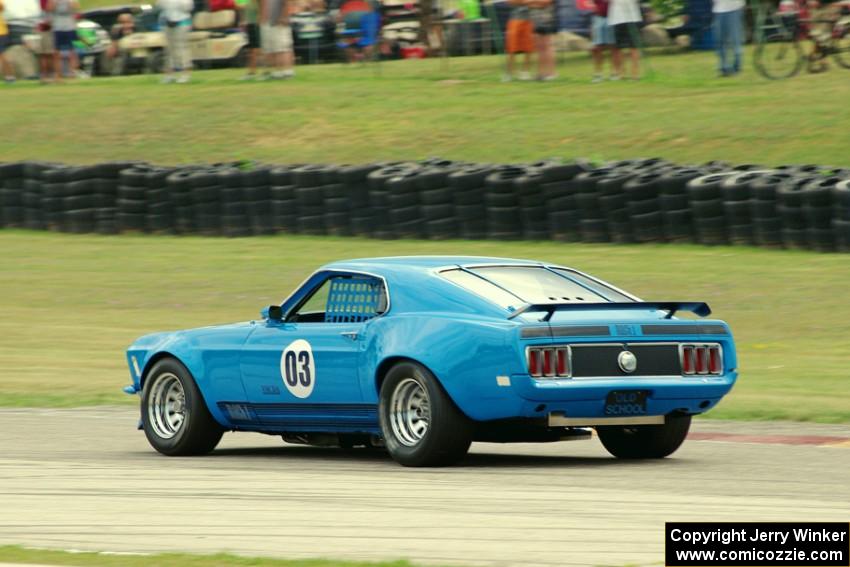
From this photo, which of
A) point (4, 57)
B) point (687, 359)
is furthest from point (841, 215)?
point (4, 57)

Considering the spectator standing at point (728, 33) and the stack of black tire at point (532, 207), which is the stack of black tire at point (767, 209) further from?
the spectator standing at point (728, 33)

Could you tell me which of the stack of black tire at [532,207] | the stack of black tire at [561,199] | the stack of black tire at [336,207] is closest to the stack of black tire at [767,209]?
the stack of black tire at [561,199]

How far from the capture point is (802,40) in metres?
28.3

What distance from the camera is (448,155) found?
25.8 m

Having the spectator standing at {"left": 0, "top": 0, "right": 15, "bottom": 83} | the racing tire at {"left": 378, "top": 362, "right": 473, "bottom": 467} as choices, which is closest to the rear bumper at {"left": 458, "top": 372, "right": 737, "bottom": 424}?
the racing tire at {"left": 378, "top": 362, "right": 473, "bottom": 467}

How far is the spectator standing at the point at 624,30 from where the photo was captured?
26422 millimetres

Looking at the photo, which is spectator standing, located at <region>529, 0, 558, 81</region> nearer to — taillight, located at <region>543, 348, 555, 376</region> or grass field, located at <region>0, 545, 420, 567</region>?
taillight, located at <region>543, 348, 555, 376</region>

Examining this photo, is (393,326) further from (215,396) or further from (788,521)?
(788,521)

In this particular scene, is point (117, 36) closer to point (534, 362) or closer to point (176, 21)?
point (176, 21)

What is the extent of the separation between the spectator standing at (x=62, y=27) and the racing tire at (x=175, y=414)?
2090 centimetres

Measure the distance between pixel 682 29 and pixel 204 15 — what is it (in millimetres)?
10516

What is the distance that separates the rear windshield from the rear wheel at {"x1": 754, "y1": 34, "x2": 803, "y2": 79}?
18.7 metres

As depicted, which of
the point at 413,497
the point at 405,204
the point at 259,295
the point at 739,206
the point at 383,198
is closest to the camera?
the point at 413,497

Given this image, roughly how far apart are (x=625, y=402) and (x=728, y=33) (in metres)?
19.2
